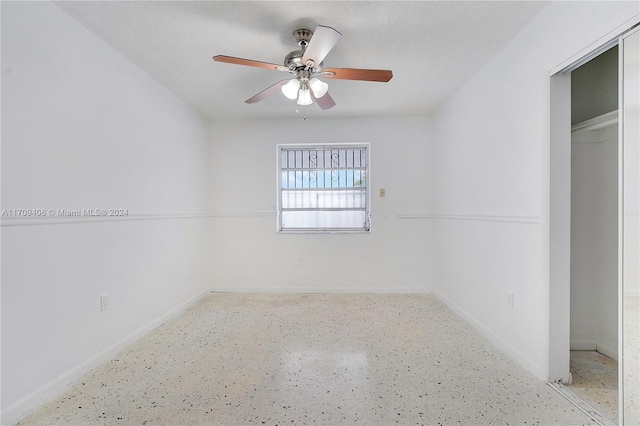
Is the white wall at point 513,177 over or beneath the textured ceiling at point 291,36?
beneath

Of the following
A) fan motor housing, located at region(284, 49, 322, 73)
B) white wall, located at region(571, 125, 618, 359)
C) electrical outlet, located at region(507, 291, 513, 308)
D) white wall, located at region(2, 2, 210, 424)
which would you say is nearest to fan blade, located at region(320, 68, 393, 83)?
fan motor housing, located at region(284, 49, 322, 73)

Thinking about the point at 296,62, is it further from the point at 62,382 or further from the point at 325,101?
the point at 62,382

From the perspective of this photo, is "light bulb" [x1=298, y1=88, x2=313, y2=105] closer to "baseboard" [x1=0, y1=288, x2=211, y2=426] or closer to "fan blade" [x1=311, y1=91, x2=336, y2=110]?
"fan blade" [x1=311, y1=91, x2=336, y2=110]

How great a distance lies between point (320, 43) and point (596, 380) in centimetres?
270

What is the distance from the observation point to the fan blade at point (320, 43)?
154 cm

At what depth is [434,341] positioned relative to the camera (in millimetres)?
2426

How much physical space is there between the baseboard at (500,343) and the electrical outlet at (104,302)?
9.89 ft

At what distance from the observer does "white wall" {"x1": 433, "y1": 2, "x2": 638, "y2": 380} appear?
173cm

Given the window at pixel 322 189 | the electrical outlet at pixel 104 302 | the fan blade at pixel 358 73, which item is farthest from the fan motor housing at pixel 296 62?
the electrical outlet at pixel 104 302

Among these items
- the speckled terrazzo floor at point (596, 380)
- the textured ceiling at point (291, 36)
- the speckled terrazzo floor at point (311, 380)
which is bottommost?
the speckled terrazzo floor at point (311, 380)

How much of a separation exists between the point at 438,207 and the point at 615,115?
1903 mm

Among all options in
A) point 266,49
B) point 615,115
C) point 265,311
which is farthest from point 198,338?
point 615,115

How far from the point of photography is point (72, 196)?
1893 mm

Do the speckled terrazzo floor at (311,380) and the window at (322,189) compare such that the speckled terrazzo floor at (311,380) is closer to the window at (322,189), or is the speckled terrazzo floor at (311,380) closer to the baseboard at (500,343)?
the baseboard at (500,343)
